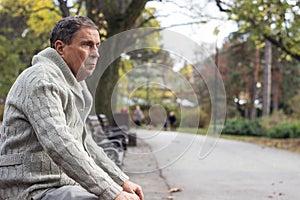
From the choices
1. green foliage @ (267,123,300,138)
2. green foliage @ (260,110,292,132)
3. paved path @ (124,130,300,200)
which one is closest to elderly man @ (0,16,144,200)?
paved path @ (124,130,300,200)

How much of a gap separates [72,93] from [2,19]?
27641mm

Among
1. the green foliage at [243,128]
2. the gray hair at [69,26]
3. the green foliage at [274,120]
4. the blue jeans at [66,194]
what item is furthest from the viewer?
the green foliage at [243,128]

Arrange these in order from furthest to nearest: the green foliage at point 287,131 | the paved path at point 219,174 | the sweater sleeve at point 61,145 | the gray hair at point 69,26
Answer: the green foliage at point 287,131 → the paved path at point 219,174 → the gray hair at point 69,26 → the sweater sleeve at point 61,145

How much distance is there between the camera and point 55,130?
1919mm

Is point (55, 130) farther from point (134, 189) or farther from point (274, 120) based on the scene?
point (274, 120)

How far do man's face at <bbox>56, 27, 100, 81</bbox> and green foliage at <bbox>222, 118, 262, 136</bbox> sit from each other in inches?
1111

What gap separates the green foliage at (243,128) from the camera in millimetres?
30203

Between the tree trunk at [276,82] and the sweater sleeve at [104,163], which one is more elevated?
the tree trunk at [276,82]

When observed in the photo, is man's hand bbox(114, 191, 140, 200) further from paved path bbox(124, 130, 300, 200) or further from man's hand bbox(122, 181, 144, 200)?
paved path bbox(124, 130, 300, 200)

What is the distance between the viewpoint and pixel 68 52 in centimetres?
222

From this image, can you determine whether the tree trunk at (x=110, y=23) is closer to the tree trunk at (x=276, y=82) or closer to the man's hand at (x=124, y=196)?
the man's hand at (x=124, y=196)

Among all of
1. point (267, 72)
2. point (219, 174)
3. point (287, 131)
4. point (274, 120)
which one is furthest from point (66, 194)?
point (267, 72)

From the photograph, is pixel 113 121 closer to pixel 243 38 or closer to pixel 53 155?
pixel 53 155

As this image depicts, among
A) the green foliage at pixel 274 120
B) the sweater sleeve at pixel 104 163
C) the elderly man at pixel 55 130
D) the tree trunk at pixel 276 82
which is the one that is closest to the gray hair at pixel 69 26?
the elderly man at pixel 55 130
